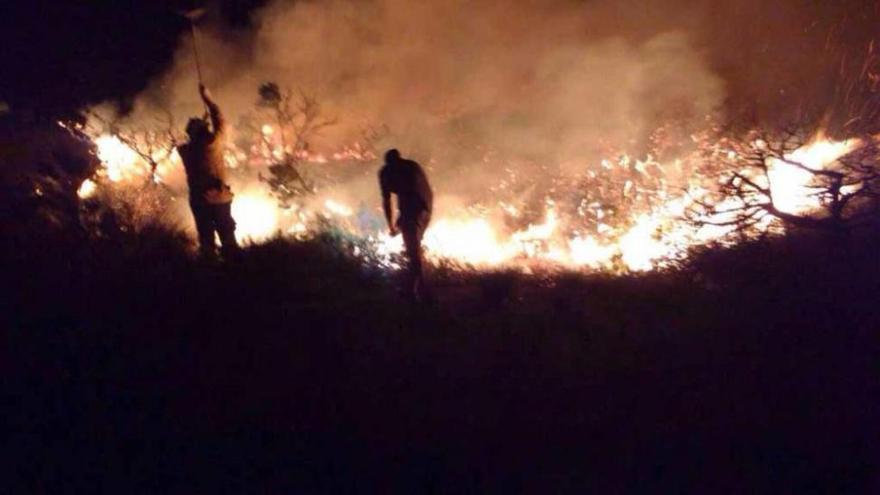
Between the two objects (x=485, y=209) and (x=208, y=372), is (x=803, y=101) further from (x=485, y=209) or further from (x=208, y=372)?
(x=208, y=372)

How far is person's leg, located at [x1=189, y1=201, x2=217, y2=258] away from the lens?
6.85 meters

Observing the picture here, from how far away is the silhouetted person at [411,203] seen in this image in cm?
A: 564

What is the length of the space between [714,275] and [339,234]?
4.10 m

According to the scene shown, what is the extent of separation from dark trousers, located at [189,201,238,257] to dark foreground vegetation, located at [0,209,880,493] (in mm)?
1476

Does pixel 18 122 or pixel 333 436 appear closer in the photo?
pixel 333 436

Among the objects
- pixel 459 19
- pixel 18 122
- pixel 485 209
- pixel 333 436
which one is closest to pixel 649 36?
pixel 459 19

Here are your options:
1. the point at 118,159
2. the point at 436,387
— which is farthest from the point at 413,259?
the point at 118,159

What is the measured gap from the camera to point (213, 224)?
698 cm

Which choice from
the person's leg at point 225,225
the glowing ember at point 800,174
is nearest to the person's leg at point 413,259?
the person's leg at point 225,225

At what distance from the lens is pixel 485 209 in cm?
862

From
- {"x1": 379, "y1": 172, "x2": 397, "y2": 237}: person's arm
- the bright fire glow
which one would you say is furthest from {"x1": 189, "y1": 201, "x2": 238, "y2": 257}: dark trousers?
{"x1": 379, "y1": 172, "x2": 397, "y2": 237}: person's arm

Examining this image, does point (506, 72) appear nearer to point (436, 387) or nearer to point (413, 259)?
point (413, 259)

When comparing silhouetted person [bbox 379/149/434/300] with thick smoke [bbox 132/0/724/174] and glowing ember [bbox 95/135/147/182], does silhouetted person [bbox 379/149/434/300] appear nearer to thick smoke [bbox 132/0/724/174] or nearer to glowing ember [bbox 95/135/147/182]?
thick smoke [bbox 132/0/724/174]

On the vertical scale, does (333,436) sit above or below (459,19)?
below
